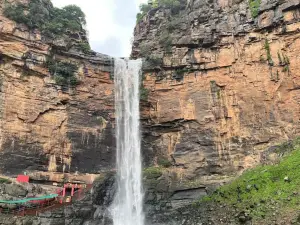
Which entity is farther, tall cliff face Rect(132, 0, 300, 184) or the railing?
tall cliff face Rect(132, 0, 300, 184)

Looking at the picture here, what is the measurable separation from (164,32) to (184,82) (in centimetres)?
499

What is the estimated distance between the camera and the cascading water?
75.1 feet

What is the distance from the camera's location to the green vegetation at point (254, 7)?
2592 centimetres

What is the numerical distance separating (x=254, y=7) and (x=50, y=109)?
17178 millimetres

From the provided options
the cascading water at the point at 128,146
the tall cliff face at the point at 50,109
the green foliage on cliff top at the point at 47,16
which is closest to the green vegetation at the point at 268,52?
the cascading water at the point at 128,146

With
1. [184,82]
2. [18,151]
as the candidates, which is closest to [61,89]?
[18,151]

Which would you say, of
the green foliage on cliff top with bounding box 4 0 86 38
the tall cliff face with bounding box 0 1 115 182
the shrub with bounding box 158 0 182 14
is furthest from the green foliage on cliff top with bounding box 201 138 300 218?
the green foliage on cliff top with bounding box 4 0 86 38

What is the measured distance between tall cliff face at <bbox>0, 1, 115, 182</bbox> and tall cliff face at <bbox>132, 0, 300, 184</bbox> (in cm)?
379

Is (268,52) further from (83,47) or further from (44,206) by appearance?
(44,206)

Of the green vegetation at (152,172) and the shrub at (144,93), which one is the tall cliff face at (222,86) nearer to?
the shrub at (144,93)

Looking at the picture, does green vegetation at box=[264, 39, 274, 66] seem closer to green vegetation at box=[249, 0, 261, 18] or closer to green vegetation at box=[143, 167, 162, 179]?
Result: green vegetation at box=[249, 0, 261, 18]

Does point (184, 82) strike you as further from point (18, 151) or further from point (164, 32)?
point (18, 151)

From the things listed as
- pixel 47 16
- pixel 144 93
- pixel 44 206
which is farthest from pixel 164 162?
pixel 47 16

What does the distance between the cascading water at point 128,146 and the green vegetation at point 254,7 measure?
31.8ft
